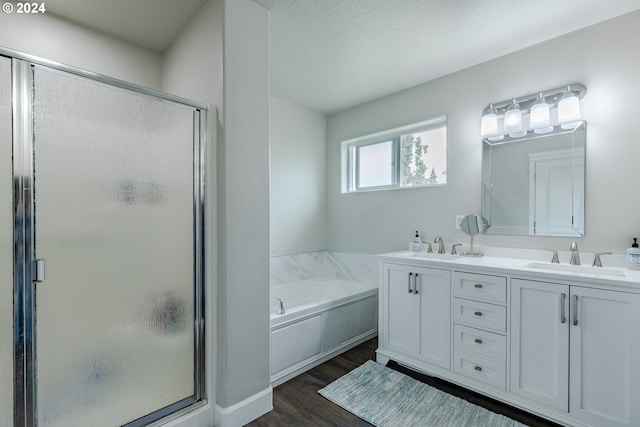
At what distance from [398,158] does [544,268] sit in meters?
1.67

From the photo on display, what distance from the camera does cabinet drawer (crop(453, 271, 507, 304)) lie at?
182 centimetres

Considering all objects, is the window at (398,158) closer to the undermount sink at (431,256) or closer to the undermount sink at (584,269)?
the undermount sink at (431,256)

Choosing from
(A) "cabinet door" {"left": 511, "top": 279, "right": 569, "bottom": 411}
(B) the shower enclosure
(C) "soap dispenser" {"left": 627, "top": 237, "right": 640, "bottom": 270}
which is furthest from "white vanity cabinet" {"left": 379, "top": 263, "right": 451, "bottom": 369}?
(B) the shower enclosure

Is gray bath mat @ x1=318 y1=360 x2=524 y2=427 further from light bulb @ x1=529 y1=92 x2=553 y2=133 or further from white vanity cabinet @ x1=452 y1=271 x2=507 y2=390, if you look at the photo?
light bulb @ x1=529 y1=92 x2=553 y2=133

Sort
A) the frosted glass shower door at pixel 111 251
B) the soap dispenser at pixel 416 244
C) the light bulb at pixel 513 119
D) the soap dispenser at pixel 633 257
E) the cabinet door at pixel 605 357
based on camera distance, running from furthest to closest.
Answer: the soap dispenser at pixel 416 244, the light bulb at pixel 513 119, the soap dispenser at pixel 633 257, the cabinet door at pixel 605 357, the frosted glass shower door at pixel 111 251

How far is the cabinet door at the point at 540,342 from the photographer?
63.4 inches

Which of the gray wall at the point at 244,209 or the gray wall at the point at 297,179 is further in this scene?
the gray wall at the point at 297,179

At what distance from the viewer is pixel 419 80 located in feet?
8.95

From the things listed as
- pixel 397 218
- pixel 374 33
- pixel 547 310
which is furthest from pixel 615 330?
pixel 374 33

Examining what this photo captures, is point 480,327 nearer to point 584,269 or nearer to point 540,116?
point 584,269

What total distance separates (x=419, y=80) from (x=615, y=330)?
228 centimetres

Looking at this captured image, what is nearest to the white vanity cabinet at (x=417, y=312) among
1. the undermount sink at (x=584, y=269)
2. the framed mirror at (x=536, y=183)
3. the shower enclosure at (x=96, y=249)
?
the undermount sink at (x=584, y=269)

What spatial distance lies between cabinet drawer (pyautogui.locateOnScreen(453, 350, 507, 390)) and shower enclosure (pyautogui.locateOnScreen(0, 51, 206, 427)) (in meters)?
1.64

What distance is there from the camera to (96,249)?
4.32 feet
